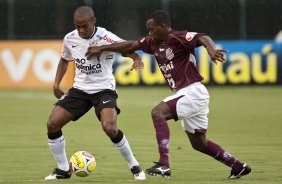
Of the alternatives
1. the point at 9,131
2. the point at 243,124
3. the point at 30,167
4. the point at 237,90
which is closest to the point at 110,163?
the point at 30,167

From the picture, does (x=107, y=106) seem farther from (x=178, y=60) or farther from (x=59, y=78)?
(x=178, y=60)

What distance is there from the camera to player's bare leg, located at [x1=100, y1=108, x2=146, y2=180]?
1066cm

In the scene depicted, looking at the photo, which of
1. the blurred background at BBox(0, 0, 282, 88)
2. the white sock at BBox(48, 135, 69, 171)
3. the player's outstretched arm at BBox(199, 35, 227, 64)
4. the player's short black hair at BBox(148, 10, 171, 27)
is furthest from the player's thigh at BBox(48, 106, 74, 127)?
the blurred background at BBox(0, 0, 282, 88)

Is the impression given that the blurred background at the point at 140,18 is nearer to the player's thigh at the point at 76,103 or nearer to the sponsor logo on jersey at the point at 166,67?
the player's thigh at the point at 76,103

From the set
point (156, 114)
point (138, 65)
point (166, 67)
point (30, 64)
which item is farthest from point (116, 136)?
point (30, 64)

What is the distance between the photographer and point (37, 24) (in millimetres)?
33531

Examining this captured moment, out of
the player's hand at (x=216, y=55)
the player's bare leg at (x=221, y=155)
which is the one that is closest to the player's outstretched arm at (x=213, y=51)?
the player's hand at (x=216, y=55)

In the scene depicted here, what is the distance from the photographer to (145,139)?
54.4 ft

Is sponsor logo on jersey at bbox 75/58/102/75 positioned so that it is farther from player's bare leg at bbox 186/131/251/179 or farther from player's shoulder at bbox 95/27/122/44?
player's bare leg at bbox 186/131/251/179

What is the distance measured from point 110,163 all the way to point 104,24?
21107 millimetres

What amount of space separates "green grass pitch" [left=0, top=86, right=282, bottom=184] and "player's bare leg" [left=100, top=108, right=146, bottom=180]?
142 millimetres

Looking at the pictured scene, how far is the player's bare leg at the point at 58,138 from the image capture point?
10930 mm

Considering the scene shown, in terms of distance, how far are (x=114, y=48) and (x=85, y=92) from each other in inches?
26.4

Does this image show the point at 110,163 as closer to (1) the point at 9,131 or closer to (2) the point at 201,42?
(2) the point at 201,42
